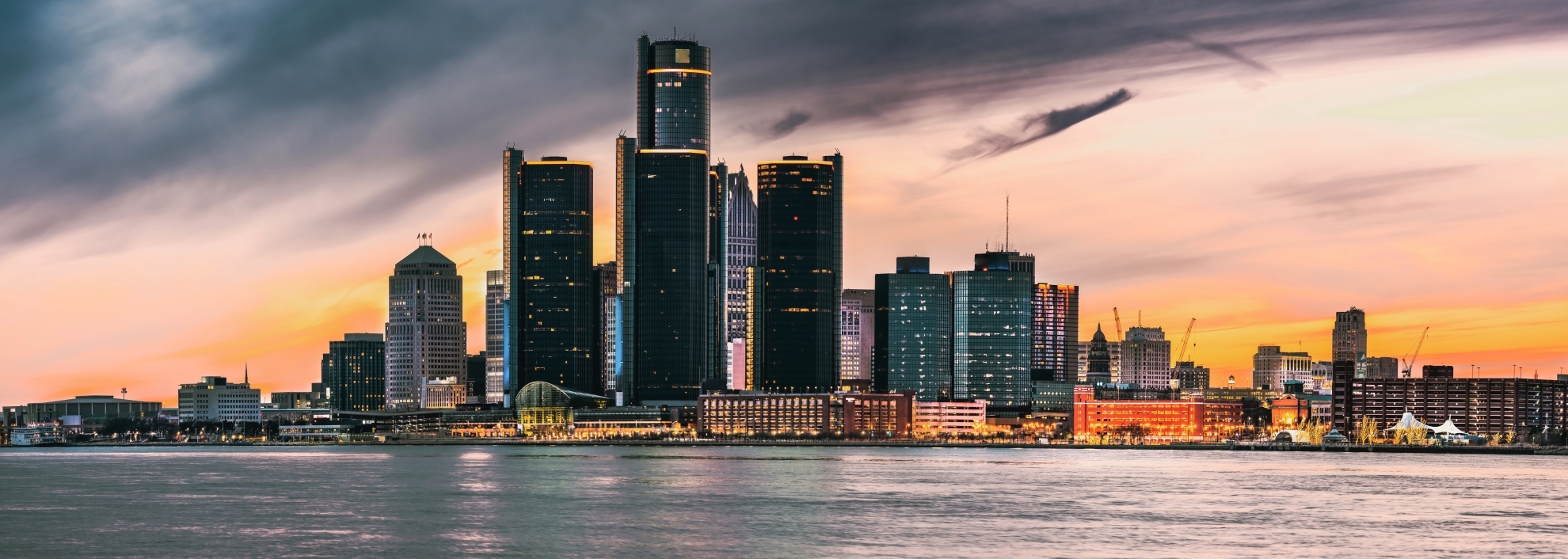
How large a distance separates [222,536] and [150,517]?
18280mm

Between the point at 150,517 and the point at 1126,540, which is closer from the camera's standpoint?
the point at 1126,540

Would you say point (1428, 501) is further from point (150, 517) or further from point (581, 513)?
point (150, 517)

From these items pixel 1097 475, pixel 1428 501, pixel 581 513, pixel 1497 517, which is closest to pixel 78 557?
pixel 581 513

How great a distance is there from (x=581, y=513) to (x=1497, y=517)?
6333cm

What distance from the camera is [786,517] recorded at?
118625 millimetres

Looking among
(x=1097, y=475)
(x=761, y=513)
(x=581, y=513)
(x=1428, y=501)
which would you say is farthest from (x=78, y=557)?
(x=1097, y=475)

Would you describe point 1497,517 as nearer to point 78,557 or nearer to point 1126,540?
point 1126,540

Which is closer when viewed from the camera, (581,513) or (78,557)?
(78,557)

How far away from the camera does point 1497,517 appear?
122 meters

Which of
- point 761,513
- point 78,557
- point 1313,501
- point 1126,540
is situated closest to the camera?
point 78,557

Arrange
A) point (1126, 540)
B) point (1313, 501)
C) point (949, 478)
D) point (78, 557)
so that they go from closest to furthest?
point (78, 557)
point (1126, 540)
point (1313, 501)
point (949, 478)

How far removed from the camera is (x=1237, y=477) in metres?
185

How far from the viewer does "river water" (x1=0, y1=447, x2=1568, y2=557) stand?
98375mm

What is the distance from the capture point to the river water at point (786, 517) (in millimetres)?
98375
